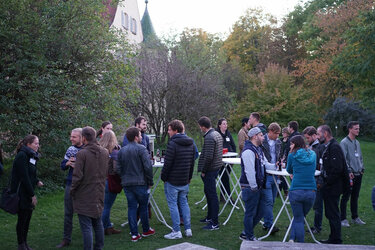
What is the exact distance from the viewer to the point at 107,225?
25.6 ft

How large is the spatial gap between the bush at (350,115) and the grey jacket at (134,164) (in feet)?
101

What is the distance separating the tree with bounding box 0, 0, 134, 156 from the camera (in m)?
11.4

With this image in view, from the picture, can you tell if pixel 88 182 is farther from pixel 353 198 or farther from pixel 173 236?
pixel 353 198

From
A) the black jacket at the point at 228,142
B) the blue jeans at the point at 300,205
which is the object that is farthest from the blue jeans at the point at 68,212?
the black jacket at the point at 228,142

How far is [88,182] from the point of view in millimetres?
5934

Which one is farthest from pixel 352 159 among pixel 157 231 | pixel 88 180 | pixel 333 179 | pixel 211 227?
pixel 88 180

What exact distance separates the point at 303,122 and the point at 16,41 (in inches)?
1107

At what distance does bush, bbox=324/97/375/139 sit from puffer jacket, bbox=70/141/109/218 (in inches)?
1255

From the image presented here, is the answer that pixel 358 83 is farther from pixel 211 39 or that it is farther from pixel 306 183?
pixel 211 39

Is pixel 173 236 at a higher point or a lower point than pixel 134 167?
lower

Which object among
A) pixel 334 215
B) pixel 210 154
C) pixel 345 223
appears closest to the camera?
pixel 334 215

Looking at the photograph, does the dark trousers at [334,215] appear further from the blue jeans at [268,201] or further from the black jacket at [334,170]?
the blue jeans at [268,201]

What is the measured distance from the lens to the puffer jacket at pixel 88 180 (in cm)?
588

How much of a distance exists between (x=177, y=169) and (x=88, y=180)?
71.6 inches
